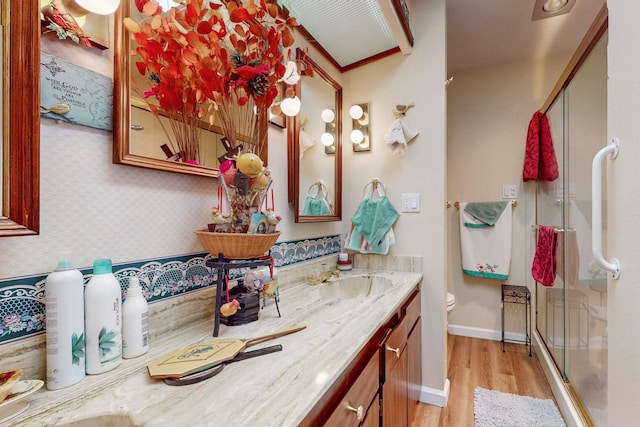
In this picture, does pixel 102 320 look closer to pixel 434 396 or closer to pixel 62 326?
pixel 62 326

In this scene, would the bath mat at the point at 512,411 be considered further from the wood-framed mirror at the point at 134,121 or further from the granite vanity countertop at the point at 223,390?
the wood-framed mirror at the point at 134,121

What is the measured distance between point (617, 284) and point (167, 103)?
4.44ft

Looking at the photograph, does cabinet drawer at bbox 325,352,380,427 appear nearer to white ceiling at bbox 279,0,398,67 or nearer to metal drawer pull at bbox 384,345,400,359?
metal drawer pull at bbox 384,345,400,359

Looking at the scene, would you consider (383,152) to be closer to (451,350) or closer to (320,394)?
(320,394)

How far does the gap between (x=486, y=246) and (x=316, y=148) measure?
191 cm

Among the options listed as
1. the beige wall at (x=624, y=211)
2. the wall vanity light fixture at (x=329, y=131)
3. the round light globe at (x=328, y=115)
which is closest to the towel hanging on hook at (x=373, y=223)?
the wall vanity light fixture at (x=329, y=131)

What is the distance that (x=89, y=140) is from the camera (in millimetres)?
690

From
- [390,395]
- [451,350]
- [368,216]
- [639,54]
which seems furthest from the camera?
[451,350]

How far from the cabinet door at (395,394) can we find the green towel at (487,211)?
1.78 meters

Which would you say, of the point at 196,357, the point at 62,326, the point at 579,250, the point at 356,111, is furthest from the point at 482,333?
the point at 62,326

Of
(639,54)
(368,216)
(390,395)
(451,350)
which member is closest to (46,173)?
(390,395)

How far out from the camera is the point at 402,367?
1265 millimetres

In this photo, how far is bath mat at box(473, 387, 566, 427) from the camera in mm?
1594

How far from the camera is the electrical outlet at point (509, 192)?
260 cm
